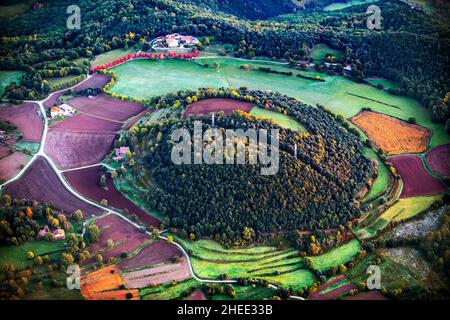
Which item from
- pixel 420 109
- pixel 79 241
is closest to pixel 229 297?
pixel 79 241

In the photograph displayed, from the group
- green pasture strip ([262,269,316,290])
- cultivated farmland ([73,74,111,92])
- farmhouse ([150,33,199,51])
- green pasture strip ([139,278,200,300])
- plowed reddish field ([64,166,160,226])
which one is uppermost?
farmhouse ([150,33,199,51])

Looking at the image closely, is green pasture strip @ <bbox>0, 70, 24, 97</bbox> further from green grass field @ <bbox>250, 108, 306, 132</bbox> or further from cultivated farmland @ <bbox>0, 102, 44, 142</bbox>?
green grass field @ <bbox>250, 108, 306, 132</bbox>

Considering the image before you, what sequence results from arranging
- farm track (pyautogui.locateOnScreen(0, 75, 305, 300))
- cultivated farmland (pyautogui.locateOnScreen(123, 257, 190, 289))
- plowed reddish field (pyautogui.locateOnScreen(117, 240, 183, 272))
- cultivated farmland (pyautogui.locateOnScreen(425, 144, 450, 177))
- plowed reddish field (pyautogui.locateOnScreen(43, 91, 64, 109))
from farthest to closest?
plowed reddish field (pyautogui.locateOnScreen(43, 91, 64, 109))
cultivated farmland (pyautogui.locateOnScreen(425, 144, 450, 177))
plowed reddish field (pyautogui.locateOnScreen(117, 240, 183, 272))
farm track (pyautogui.locateOnScreen(0, 75, 305, 300))
cultivated farmland (pyautogui.locateOnScreen(123, 257, 190, 289))

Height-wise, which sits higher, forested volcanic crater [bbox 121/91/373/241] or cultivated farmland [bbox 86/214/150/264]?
forested volcanic crater [bbox 121/91/373/241]

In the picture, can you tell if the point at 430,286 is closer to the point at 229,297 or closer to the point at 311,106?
the point at 229,297

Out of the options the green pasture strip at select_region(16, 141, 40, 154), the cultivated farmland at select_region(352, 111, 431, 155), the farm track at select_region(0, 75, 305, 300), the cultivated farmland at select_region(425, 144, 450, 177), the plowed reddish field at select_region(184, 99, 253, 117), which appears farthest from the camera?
the cultivated farmland at select_region(352, 111, 431, 155)

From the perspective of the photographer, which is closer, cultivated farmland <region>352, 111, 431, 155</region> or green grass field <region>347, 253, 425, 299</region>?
green grass field <region>347, 253, 425, 299</region>

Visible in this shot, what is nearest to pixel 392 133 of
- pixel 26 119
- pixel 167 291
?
pixel 167 291

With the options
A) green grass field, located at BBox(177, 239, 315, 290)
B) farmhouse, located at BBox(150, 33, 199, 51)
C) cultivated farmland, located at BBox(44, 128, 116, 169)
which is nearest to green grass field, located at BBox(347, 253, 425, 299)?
green grass field, located at BBox(177, 239, 315, 290)
